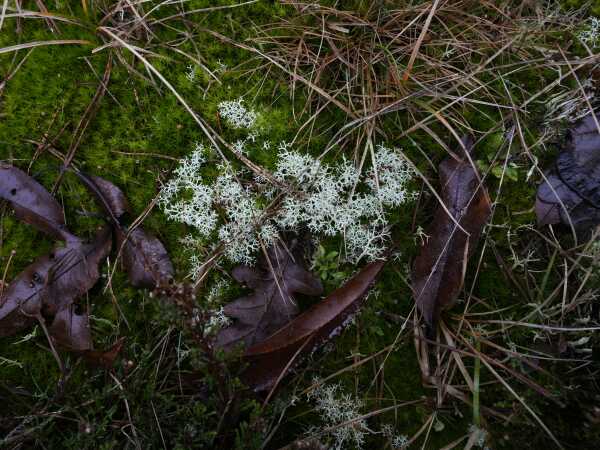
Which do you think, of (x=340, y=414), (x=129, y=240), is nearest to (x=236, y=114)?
(x=129, y=240)

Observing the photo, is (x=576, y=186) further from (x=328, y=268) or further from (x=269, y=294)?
(x=269, y=294)

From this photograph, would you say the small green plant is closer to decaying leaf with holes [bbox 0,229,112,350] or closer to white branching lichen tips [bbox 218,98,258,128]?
white branching lichen tips [bbox 218,98,258,128]

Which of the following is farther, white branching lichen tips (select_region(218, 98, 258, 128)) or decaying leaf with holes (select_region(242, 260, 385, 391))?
white branching lichen tips (select_region(218, 98, 258, 128))

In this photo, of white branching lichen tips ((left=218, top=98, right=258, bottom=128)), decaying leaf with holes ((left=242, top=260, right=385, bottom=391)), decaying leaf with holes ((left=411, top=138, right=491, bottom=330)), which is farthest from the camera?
white branching lichen tips ((left=218, top=98, right=258, bottom=128))

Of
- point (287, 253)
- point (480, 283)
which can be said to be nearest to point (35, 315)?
point (287, 253)

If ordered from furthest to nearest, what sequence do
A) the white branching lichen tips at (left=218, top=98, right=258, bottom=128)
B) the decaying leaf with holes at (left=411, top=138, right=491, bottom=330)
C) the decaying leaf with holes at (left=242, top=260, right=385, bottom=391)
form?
the white branching lichen tips at (left=218, top=98, right=258, bottom=128), the decaying leaf with holes at (left=411, top=138, right=491, bottom=330), the decaying leaf with holes at (left=242, top=260, right=385, bottom=391)

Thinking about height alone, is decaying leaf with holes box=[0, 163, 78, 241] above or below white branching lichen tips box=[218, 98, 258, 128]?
below

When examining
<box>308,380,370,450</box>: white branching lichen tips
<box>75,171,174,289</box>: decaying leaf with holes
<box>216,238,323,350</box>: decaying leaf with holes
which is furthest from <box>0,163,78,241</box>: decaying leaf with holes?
Result: <box>308,380,370,450</box>: white branching lichen tips

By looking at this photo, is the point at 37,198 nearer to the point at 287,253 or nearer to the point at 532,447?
the point at 287,253
